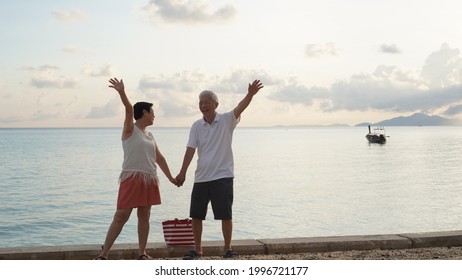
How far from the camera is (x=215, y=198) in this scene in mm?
6012

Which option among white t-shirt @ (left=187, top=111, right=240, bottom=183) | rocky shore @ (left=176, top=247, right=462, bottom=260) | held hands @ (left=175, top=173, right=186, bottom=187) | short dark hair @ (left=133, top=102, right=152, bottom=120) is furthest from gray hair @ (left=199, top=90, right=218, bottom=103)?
rocky shore @ (left=176, top=247, right=462, bottom=260)

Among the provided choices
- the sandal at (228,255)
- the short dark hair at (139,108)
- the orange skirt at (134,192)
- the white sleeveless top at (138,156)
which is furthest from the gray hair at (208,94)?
the sandal at (228,255)

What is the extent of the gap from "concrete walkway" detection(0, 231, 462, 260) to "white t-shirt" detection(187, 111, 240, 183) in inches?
49.2

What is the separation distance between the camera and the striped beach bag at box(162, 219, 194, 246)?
22.6 feet

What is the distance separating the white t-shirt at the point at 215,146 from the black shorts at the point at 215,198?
0.07m

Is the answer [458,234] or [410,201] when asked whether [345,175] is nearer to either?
[410,201]

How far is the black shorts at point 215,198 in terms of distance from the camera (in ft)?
19.6

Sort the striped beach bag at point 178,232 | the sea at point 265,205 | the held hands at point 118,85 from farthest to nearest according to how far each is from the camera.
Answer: the sea at point 265,205 < the striped beach bag at point 178,232 < the held hands at point 118,85

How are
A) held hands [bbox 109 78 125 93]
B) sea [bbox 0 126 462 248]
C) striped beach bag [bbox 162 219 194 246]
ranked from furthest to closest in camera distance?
sea [bbox 0 126 462 248] < striped beach bag [bbox 162 219 194 246] < held hands [bbox 109 78 125 93]

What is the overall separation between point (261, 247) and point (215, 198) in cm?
121

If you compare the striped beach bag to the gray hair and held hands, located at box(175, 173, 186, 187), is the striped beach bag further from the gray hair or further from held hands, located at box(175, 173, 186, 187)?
the gray hair

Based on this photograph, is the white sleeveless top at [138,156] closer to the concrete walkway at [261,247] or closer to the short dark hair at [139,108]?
the short dark hair at [139,108]

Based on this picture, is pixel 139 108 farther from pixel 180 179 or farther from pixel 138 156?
pixel 180 179
